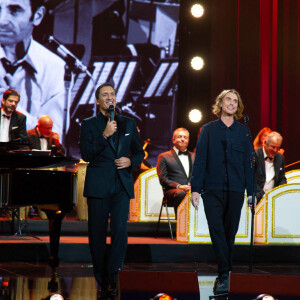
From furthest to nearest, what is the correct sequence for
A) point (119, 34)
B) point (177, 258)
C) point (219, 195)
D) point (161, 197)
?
point (119, 34) → point (161, 197) → point (177, 258) → point (219, 195)

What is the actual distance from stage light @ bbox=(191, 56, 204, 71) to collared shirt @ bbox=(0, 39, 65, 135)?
2027mm

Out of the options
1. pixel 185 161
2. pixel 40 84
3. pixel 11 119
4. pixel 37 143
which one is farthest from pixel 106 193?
pixel 40 84

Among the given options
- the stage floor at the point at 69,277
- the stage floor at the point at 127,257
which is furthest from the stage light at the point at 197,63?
the stage floor at the point at 69,277

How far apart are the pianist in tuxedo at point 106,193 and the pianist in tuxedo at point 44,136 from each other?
3.37 metres

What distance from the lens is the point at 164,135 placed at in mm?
9258

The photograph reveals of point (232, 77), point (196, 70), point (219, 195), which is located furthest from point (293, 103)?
point (219, 195)

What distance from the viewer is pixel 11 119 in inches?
257

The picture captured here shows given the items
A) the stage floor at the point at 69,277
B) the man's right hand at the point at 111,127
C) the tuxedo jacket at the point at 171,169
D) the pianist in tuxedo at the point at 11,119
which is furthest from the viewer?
the tuxedo jacket at the point at 171,169

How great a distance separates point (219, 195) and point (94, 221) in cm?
95

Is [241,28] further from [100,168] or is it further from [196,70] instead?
[100,168]

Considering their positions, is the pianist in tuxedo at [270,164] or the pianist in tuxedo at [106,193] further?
the pianist in tuxedo at [270,164]

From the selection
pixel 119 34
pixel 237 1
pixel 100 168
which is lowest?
pixel 100 168

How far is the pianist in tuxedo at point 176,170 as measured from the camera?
7137mm

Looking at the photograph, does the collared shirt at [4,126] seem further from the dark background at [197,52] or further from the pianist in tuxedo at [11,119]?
the dark background at [197,52]
